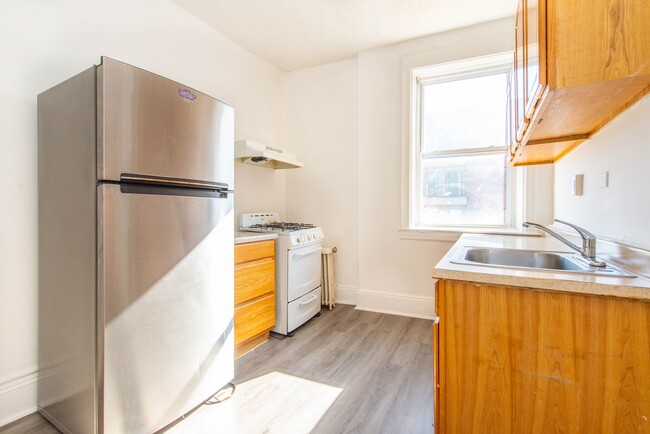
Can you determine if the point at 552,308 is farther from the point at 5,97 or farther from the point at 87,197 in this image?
the point at 5,97

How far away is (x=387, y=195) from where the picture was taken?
10.5ft

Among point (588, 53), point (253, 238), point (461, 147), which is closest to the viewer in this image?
point (588, 53)

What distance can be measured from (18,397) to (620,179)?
312cm

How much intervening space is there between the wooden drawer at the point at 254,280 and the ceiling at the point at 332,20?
6.92 ft

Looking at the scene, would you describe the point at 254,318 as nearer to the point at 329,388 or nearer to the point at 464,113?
the point at 329,388

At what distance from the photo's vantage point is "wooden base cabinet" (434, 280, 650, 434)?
2.94 feet

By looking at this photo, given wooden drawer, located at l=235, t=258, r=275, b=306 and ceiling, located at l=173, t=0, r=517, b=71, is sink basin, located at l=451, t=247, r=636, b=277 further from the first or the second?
ceiling, located at l=173, t=0, r=517, b=71

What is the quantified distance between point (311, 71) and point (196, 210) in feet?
8.75

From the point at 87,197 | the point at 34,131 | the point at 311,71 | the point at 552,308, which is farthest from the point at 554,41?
the point at 311,71

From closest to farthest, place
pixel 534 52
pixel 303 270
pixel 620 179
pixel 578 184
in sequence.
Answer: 1. pixel 534 52
2. pixel 620 179
3. pixel 578 184
4. pixel 303 270

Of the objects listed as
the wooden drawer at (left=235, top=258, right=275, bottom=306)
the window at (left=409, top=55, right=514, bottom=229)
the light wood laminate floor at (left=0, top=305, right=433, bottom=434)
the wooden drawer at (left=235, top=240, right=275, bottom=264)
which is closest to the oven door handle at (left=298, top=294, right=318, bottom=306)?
the light wood laminate floor at (left=0, top=305, right=433, bottom=434)

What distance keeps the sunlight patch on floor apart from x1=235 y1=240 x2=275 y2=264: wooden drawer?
825mm

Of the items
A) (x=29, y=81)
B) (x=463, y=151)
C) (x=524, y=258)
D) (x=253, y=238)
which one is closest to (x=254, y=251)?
(x=253, y=238)

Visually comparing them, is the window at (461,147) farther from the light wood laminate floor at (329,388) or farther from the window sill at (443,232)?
the light wood laminate floor at (329,388)
